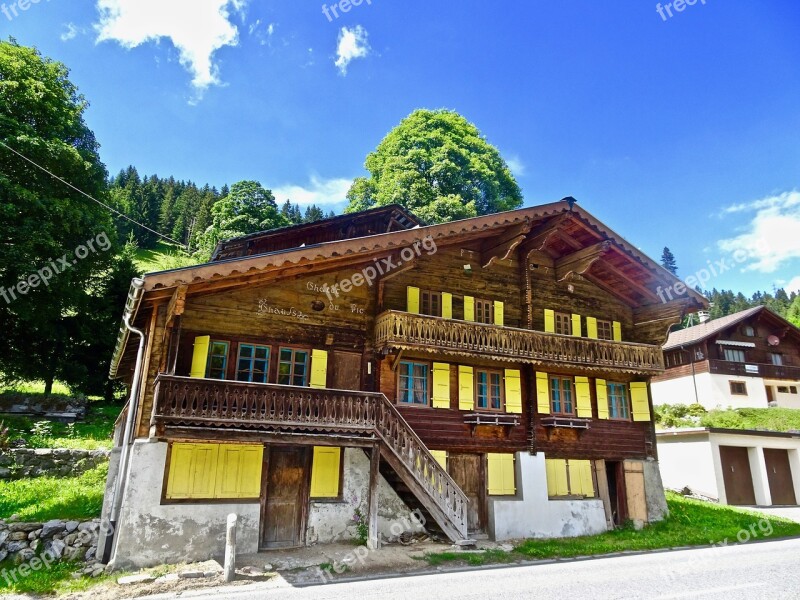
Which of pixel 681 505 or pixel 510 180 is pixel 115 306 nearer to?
pixel 510 180

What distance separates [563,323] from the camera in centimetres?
1989

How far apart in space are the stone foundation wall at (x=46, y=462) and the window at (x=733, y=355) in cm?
4153

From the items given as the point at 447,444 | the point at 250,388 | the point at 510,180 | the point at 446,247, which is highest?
the point at 510,180

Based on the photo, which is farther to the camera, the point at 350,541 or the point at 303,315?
the point at 303,315

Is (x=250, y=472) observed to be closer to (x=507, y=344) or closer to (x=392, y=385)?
(x=392, y=385)

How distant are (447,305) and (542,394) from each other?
462 centimetres

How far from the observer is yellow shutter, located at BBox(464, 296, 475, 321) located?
59.6 ft

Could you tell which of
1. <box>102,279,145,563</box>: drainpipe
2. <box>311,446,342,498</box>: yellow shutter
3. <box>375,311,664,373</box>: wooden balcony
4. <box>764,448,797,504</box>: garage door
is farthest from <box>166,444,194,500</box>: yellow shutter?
<box>764,448,797,504</box>: garage door

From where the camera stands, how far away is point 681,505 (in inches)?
812

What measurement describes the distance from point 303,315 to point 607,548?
10.9 metres

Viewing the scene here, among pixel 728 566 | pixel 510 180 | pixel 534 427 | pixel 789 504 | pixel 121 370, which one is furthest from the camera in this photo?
pixel 510 180

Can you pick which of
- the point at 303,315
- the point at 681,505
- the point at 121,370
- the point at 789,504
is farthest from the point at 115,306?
the point at 789,504

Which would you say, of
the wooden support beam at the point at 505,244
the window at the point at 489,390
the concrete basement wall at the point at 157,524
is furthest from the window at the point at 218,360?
the wooden support beam at the point at 505,244

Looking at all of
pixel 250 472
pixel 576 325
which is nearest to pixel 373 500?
pixel 250 472
